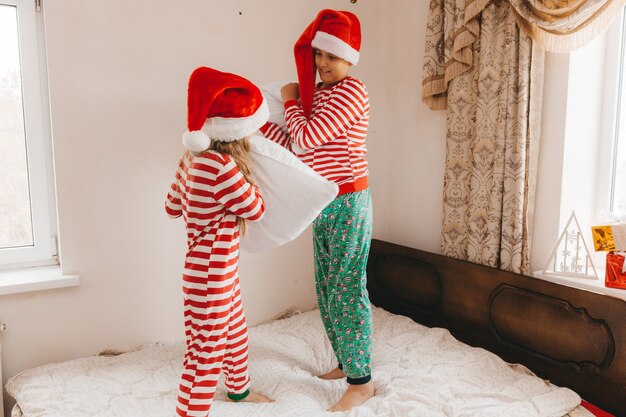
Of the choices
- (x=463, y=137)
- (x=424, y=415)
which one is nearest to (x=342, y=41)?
(x=463, y=137)

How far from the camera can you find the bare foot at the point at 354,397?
4.85ft

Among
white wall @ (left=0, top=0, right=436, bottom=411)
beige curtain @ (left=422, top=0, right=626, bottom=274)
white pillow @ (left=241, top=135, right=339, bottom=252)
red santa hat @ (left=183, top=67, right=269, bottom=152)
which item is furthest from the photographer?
white wall @ (left=0, top=0, right=436, bottom=411)

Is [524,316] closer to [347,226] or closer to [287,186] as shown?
[347,226]

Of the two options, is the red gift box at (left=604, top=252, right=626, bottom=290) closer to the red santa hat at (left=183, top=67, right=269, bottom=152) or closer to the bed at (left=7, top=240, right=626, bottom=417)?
the bed at (left=7, top=240, right=626, bottom=417)

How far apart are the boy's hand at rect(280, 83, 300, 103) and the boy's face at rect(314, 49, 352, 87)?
0.37 ft

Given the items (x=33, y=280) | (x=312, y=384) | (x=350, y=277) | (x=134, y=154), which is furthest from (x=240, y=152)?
(x=33, y=280)

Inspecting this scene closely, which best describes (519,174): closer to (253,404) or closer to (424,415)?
(424,415)

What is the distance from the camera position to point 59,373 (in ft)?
5.43

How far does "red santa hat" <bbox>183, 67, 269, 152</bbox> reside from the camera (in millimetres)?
1270

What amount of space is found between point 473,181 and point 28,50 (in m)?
1.79

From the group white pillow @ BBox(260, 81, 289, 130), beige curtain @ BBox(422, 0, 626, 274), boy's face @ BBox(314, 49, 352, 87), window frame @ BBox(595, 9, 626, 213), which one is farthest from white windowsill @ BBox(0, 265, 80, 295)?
window frame @ BBox(595, 9, 626, 213)

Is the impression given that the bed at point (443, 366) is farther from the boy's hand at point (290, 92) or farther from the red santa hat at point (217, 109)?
the boy's hand at point (290, 92)

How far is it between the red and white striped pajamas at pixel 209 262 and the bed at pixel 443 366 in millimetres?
195

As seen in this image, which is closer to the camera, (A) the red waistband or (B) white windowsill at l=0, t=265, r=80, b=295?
(A) the red waistband
